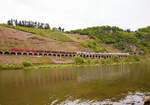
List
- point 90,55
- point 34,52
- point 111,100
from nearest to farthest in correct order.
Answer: point 111,100 < point 34,52 < point 90,55

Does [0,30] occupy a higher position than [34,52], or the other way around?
[0,30]

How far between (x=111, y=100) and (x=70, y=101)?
522cm

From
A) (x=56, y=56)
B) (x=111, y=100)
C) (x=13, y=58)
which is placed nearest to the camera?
(x=111, y=100)

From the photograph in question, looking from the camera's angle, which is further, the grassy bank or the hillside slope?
the hillside slope

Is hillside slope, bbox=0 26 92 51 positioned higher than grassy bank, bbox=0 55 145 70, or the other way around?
hillside slope, bbox=0 26 92 51

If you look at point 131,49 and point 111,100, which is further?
point 131,49

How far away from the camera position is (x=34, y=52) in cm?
9725

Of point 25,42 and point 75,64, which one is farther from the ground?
point 25,42

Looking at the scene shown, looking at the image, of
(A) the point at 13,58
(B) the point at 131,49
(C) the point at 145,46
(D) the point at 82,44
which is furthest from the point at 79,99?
(C) the point at 145,46

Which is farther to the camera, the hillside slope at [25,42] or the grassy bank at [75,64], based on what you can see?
the hillside slope at [25,42]

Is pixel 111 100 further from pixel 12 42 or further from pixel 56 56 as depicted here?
pixel 12 42

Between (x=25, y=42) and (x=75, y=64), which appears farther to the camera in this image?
(x=25, y=42)

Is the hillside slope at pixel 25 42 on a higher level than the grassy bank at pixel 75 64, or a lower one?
higher

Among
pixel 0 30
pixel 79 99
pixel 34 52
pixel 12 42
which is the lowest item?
pixel 79 99
